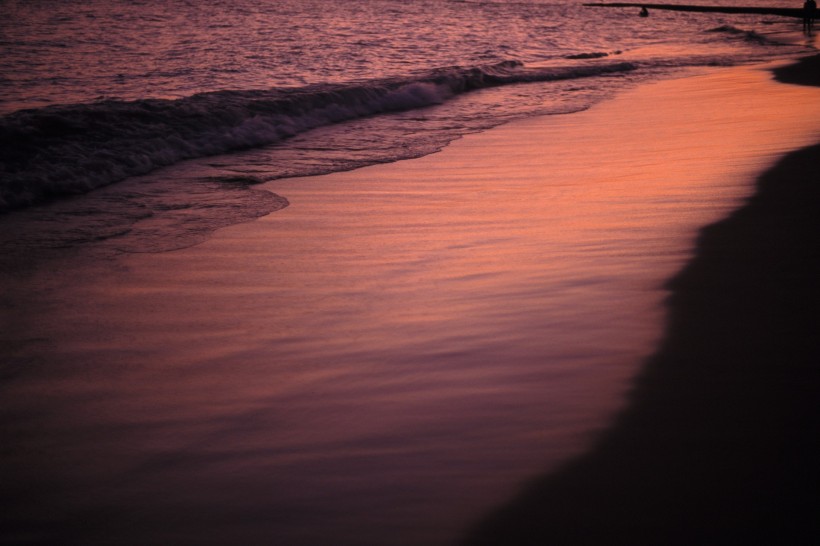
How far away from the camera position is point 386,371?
3115 millimetres

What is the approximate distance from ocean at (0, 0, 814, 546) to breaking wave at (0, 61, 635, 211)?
43 millimetres

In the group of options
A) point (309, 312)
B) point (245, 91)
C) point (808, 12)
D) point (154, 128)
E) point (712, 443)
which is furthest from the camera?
point (808, 12)

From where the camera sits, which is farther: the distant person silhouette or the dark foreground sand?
the distant person silhouette

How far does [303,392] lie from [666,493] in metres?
1.36

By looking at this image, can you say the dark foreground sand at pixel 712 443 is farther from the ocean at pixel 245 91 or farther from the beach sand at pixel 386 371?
the ocean at pixel 245 91

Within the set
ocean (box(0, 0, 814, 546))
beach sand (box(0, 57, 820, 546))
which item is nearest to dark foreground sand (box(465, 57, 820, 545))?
beach sand (box(0, 57, 820, 546))

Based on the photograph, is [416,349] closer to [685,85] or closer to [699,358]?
[699,358]

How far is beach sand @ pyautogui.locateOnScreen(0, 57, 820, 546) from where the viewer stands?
7.48 ft

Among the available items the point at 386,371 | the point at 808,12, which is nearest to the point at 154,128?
the point at 386,371

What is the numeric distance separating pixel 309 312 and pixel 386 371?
0.79m

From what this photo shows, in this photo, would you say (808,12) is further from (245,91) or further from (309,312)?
(309,312)

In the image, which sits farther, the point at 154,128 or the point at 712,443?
the point at 154,128

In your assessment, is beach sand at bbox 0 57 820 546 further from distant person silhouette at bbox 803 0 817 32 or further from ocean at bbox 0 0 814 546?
distant person silhouette at bbox 803 0 817 32

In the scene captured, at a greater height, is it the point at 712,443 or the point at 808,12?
the point at 808,12
